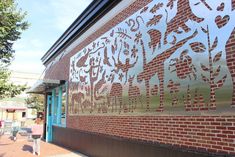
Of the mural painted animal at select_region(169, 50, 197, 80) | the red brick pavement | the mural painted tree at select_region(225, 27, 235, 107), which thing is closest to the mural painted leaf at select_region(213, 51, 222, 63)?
the mural painted tree at select_region(225, 27, 235, 107)

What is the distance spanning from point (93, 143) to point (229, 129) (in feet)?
23.1

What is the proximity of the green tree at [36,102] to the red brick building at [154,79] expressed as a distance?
125 feet

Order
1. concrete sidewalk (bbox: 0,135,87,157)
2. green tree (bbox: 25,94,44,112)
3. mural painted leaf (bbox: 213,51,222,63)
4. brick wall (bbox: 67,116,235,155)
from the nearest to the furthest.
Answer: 1. brick wall (bbox: 67,116,235,155)
2. mural painted leaf (bbox: 213,51,222,63)
3. concrete sidewalk (bbox: 0,135,87,157)
4. green tree (bbox: 25,94,44,112)

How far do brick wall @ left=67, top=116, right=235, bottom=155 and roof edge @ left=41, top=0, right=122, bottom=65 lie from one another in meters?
4.24

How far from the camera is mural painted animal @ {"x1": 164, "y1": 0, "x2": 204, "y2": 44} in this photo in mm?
6793

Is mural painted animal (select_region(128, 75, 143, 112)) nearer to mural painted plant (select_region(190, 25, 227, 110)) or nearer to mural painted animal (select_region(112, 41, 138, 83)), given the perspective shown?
mural painted animal (select_region(112, 41, 138, 83))

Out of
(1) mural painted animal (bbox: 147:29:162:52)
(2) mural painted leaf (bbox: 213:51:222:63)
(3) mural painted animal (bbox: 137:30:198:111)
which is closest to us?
(2) mural painted leaf (bbox: 213:51:222:63)

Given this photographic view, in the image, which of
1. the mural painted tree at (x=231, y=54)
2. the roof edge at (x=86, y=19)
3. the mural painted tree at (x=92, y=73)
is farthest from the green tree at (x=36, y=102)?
the mural painted tree at (x=231, y=54)

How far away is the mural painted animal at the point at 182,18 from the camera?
679 cm

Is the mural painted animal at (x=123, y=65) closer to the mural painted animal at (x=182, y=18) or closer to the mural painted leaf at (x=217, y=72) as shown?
the mural painted animal at (x=182, y=18)

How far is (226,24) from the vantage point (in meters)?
5.75

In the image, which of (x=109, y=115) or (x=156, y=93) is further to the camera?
(x=109, y=115)

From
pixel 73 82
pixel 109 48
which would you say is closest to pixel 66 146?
pixel 73 82

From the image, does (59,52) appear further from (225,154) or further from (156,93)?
(225,154)
